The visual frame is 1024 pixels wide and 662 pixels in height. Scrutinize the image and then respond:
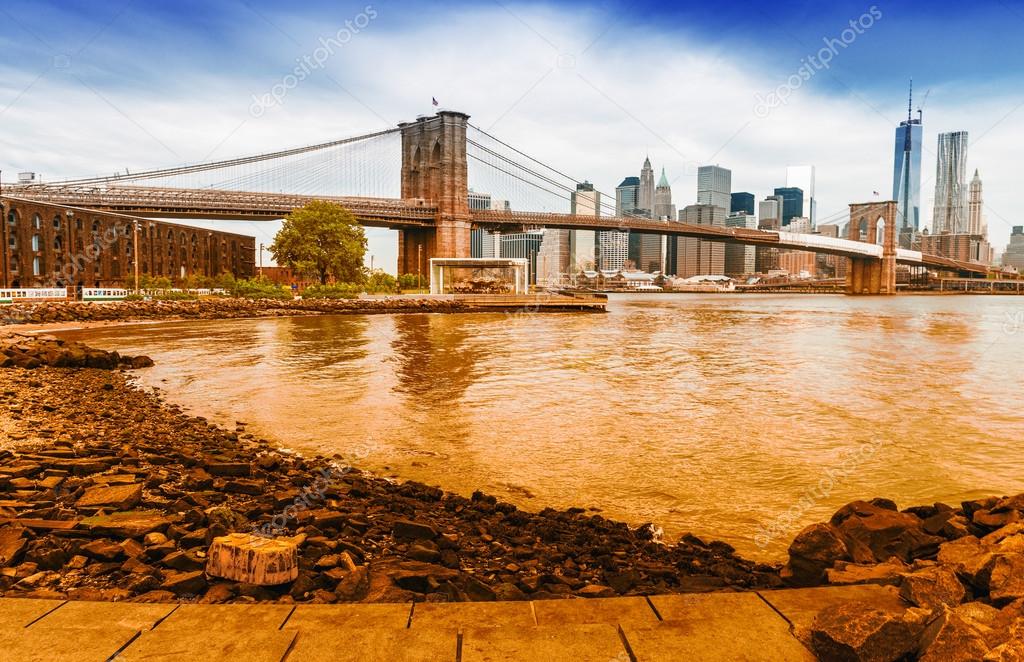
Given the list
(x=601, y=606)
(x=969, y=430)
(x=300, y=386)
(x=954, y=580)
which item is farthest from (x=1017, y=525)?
(x=300, y=386)

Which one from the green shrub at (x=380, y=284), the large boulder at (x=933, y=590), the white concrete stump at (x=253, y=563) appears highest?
the green shrub at (x=380, y=284)

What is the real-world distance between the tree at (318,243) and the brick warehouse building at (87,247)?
42.9ft

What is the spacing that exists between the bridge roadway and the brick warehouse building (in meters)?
2.81

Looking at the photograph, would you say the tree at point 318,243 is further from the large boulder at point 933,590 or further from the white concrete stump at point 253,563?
the large boulder at point 933,590

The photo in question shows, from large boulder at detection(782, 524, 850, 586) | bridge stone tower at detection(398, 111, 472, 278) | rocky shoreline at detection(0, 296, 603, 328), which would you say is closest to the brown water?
large boulder at detection(782, 524, 850, 586)

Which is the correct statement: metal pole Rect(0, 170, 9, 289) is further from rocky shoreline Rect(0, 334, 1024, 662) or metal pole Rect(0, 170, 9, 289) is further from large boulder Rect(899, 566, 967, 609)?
large boulder Rect(899, 566, 967, 609)

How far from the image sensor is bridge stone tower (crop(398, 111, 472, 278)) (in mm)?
80188

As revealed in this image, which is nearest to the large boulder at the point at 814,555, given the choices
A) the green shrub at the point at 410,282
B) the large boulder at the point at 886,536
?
the large boulder at the point at 886,536

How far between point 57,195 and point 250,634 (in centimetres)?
7080

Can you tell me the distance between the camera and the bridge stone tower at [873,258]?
12225 cm

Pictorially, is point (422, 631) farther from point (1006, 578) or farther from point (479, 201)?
point (479, 201)

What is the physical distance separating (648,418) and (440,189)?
74.1 meters

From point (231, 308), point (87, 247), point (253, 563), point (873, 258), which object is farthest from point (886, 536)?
point (873, 258)

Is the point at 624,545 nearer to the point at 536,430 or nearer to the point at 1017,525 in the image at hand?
the point at 1017,525
